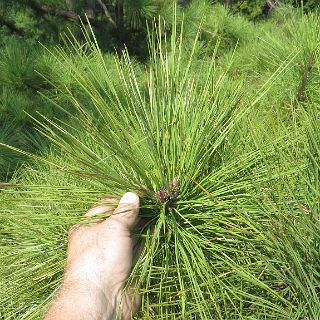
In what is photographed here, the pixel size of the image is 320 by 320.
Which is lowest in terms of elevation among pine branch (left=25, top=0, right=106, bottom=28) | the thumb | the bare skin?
pine branch (left=25, top=0, right=106, bottom=28)

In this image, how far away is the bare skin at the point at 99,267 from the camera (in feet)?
1.52

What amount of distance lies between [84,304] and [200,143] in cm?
21

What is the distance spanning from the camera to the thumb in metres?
0.44

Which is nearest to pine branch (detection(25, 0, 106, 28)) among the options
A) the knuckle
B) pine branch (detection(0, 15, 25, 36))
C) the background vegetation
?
pine branch (detection(0, 15, 25, 36))

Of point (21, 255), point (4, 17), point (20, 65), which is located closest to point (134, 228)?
point (21, 255)

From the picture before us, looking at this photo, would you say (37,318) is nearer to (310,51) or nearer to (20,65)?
(310,51)

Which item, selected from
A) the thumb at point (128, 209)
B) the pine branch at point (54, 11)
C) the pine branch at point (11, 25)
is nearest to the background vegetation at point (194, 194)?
the thumb at point (128, 209)

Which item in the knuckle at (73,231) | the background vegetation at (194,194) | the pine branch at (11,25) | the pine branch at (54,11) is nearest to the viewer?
the background vegetation at (194,194)

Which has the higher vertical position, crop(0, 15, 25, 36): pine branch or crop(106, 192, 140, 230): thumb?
crop(106, 192, 140, 230): thumb

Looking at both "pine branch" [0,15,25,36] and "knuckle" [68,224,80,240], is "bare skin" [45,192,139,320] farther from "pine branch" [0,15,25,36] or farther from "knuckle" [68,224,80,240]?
"pine branch" [0,15,25,36]

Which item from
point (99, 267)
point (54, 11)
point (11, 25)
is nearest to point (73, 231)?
point (99, 267)

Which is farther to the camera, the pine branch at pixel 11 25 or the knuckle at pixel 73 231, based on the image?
the pine branch at pixel 11 25

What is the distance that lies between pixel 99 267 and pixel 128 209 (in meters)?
0.09

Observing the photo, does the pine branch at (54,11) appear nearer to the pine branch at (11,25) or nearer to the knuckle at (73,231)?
the pine branch at (11,25)
